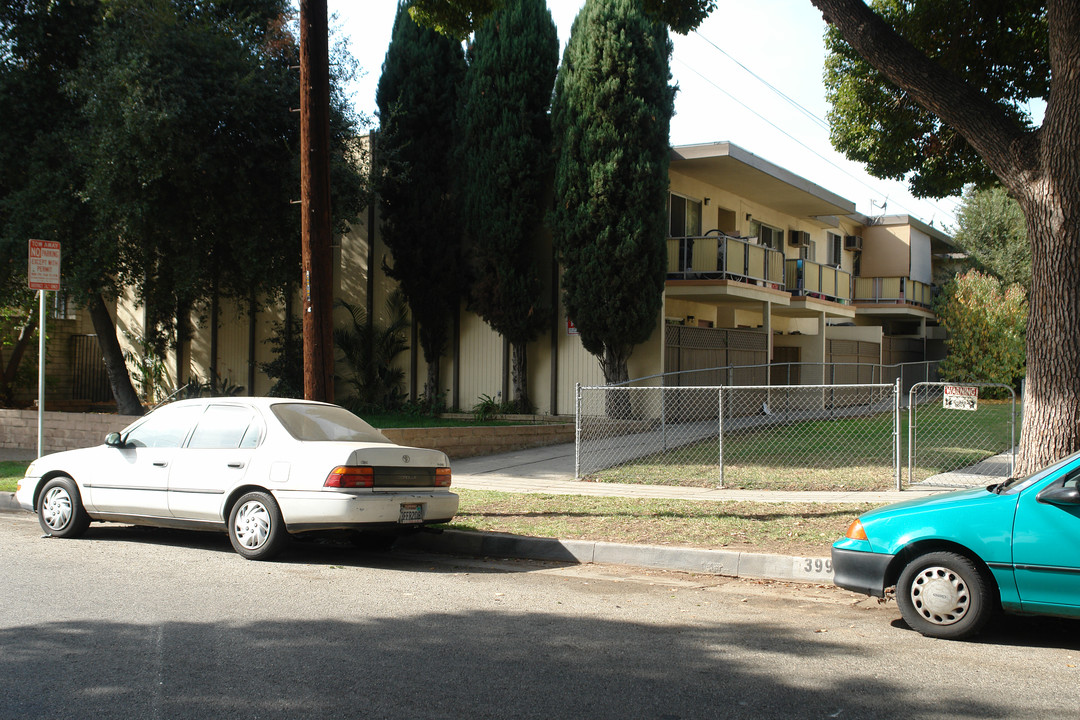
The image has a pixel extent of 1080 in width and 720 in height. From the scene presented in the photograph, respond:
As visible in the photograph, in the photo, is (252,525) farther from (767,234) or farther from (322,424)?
(767,234)

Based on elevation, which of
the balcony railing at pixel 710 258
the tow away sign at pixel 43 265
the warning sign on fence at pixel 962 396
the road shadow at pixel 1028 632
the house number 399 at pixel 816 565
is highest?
the balcony railing at pixel 710 258

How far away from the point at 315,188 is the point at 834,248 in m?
25.4

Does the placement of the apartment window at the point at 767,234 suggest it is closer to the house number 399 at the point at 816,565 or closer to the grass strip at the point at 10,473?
the grass strip at the point at 10,473

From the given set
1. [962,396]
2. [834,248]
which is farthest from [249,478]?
[834,248]

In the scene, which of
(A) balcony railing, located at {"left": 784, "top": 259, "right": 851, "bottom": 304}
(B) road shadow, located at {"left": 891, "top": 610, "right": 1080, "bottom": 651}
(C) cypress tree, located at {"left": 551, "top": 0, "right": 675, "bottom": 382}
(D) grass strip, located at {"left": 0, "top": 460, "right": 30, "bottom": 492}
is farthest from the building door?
(B) road shadow, located at {"left": 891, "top": 610, "right": 1080, "bottom": 651}

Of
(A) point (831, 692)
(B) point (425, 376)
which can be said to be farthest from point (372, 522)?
(B) point (425, 376)

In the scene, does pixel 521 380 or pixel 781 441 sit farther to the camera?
pixel 521 380

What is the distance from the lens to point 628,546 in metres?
8.00

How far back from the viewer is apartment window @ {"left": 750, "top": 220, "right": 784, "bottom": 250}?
997 inches

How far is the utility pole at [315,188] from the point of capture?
9.79 meters

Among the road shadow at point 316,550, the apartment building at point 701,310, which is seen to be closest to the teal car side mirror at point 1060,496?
the road shadow at point 316,550

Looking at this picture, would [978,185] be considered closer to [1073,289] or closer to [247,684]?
[1073,289]

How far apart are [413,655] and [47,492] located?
5.91 m

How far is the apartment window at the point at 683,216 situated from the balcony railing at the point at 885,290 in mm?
11148
